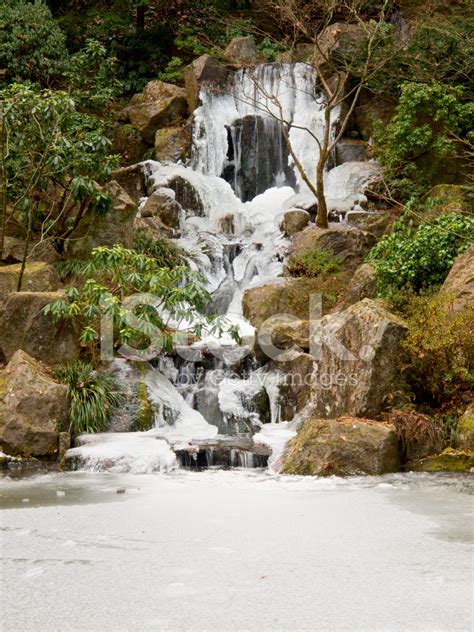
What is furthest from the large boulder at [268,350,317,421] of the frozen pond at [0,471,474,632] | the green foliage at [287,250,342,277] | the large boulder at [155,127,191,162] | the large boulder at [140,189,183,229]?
the large boulder at [155,127,191,162]

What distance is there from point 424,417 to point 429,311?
1.27 metres

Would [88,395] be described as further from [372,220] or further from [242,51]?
[242,51]

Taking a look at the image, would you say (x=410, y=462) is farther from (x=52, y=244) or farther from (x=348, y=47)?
(x=348, y=47)

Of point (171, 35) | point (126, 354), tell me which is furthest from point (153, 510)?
point (171, 35)

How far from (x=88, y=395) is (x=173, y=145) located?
1026 centimetres

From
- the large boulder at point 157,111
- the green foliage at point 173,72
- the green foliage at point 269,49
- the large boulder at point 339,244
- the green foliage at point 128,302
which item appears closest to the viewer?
the green foliage at point 128,302

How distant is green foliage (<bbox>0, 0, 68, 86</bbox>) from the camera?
16859 millimetres

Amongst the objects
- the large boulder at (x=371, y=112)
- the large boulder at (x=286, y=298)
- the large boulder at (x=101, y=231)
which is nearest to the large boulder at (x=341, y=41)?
the large boulder at (x=371, y=112)

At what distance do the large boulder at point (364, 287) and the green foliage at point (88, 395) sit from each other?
3962 mm

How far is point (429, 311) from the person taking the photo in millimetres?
8477

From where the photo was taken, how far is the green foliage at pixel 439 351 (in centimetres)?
820

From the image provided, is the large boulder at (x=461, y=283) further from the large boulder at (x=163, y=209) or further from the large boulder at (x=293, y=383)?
the large boulder at (x=163, y=209)

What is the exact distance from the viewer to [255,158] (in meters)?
17.8

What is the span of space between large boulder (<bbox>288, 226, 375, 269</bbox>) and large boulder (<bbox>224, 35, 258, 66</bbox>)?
299 inches
